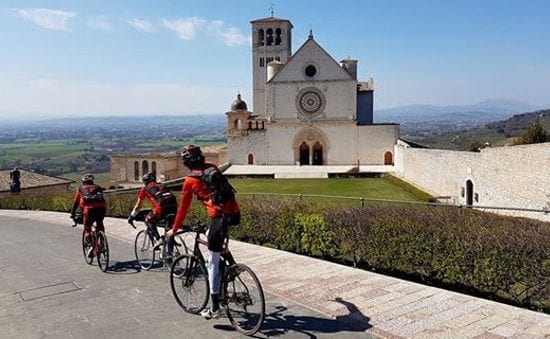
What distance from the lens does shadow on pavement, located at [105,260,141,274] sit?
8.98 m

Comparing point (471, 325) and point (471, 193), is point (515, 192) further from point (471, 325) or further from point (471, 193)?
point (471, 325)

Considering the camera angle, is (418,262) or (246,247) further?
(246,247)

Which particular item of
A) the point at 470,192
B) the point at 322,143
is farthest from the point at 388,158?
the point at 470,192

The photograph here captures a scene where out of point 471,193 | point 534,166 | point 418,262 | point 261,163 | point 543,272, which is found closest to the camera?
point 543,272

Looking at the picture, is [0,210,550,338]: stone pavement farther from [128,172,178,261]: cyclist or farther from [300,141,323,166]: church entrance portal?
[300,141,323,166]: church entrance portal

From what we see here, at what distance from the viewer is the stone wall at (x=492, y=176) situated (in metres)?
16.9

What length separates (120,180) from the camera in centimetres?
5406

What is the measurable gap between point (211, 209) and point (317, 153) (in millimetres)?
42185

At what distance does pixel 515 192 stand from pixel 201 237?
15.9 metres

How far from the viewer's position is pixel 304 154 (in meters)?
48.0

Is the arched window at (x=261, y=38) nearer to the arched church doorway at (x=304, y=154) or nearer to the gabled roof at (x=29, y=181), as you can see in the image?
the arched church doorway at (x=304, y=154)

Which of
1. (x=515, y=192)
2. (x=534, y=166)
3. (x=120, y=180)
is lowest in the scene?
(x=120, y=180)

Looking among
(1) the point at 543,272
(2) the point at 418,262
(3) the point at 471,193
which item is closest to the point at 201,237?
(2) the point at 418,262

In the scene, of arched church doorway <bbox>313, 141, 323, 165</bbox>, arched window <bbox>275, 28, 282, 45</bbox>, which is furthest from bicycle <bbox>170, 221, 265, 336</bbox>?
arched window <bbox>275, 28, 282, 45</bbox>
